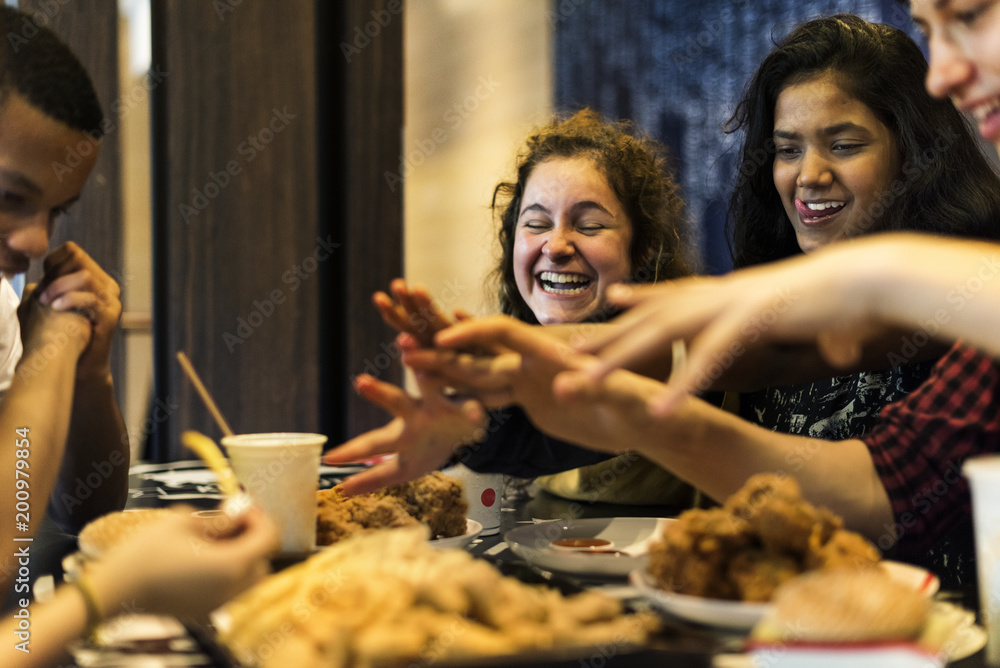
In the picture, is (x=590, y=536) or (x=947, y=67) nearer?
(x=947, y=67)

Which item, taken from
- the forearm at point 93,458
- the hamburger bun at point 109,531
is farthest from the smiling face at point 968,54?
the forearm at point 93,458

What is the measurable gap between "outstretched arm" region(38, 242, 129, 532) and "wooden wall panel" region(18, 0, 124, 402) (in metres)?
1.39

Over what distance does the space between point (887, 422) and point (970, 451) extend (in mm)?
107

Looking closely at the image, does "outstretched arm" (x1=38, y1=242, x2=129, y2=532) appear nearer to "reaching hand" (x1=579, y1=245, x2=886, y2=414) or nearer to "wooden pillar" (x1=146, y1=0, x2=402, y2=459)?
"reaching hand" (x1=579, y1=245, x2=886, y2=414)

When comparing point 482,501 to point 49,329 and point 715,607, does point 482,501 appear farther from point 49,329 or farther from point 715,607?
point 49,329

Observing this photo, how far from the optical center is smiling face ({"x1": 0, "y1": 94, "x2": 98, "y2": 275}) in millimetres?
1173

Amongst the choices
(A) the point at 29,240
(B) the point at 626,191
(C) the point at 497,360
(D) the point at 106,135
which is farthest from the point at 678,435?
(D) the point at 106,135

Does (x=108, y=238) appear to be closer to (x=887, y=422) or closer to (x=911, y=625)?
(x=887, y=422)

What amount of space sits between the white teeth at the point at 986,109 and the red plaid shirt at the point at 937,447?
1.21ft

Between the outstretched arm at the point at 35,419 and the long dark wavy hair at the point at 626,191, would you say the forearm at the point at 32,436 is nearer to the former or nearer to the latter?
the outstretched arm at the point at 35,419

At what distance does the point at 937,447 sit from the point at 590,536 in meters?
0.46

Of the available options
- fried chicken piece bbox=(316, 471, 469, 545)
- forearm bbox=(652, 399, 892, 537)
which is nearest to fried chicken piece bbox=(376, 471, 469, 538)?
fried chicken piece bbox=(316, 471, 469, 545)

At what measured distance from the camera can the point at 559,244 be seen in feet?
6.19

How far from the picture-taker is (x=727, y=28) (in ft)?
12.1
